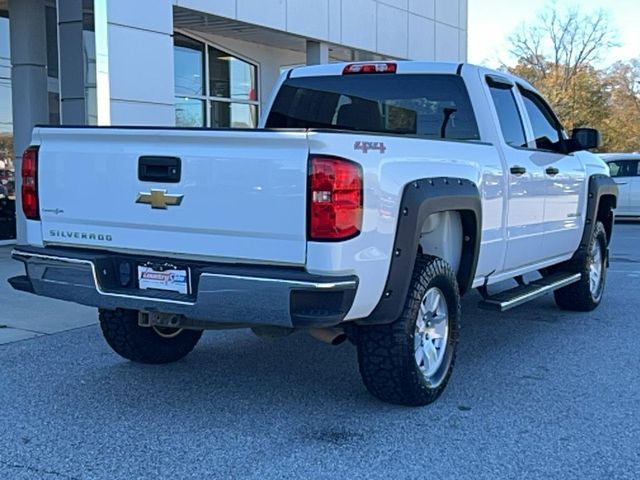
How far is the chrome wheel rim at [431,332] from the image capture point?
15.9 ft

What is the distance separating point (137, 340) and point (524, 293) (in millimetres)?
2822

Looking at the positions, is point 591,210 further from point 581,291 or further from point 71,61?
point 71,61

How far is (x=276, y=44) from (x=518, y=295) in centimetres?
1193

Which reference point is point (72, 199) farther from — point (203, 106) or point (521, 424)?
point (203, 106)

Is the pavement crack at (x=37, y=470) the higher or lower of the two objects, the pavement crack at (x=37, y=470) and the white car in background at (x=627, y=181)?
the lower

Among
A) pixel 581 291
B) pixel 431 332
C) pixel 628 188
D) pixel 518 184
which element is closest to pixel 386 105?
pixel 518 184

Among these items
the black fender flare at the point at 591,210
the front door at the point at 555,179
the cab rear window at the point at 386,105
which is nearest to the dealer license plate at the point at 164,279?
the cab rear window at the point at 386,105

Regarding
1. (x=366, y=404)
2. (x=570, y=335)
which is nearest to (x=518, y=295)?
(x=570, y=335)

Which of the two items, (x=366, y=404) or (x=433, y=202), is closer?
(x=433, y=202)

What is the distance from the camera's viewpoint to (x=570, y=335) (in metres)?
6.89

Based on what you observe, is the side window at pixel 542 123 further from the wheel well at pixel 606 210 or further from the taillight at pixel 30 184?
the taillight at pixel 30 184

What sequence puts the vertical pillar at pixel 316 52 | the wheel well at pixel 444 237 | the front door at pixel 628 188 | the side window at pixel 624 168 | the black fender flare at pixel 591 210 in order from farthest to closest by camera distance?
the side window at pixel 624 168
the front door at pixel 628 188
the vertical pillar at pixel 316 52
the black fender flare at pixel 591 210
the wheel well at pixel 444 237

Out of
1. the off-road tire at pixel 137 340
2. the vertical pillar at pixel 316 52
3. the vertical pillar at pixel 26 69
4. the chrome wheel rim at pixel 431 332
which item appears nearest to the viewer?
the chrome wheel rim at pixel 431 332

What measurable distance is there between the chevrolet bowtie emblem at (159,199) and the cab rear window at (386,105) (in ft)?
7.37
